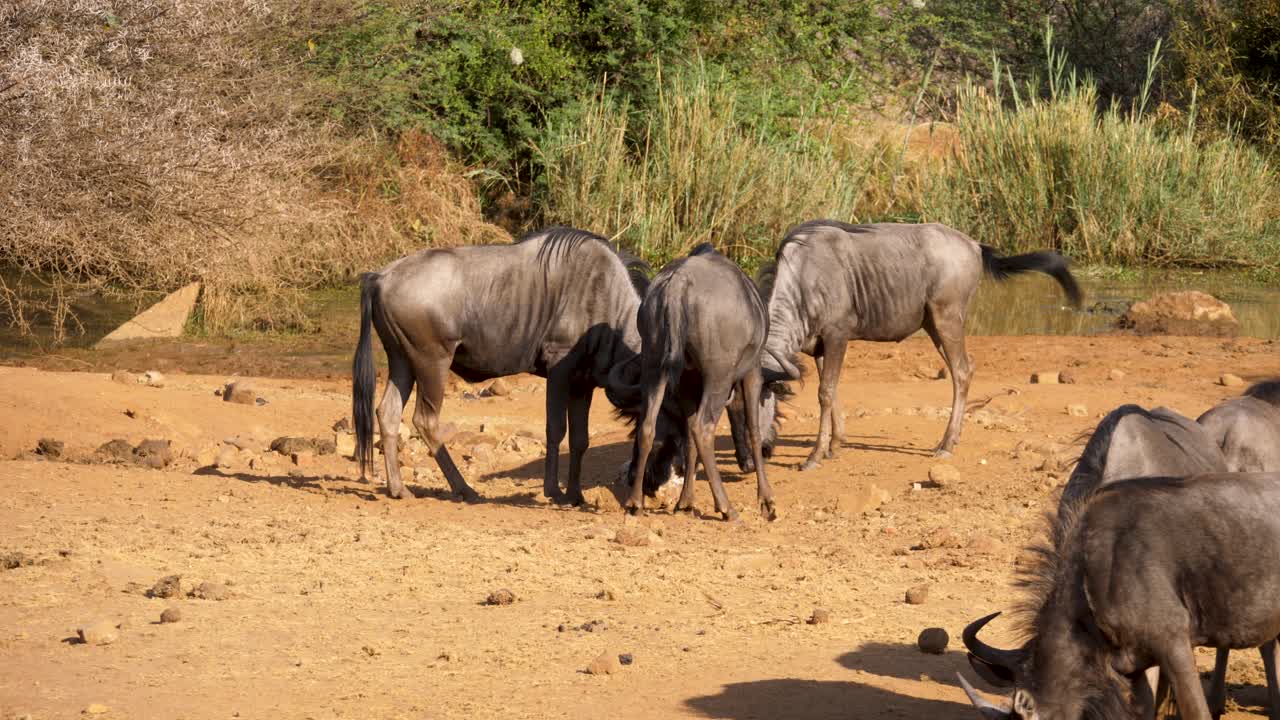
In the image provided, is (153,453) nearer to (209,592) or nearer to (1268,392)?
(209,592)

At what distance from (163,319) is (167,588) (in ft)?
28.8

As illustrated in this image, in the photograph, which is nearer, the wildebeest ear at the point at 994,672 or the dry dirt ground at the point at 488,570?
the wildebeest ear at the point at 994,672

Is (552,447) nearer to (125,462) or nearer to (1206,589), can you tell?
(125,462)

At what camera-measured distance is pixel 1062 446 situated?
9.63 meters

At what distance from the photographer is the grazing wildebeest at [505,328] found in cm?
878

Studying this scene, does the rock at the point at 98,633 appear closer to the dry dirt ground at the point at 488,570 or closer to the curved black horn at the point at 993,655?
the dry dirt ground at the point at 488,570

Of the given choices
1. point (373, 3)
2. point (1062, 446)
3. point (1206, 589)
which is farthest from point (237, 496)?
point (373, 3)

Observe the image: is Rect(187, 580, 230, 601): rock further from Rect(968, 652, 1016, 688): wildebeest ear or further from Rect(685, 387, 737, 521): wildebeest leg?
Answer: Rect(968, 652, 1016, 688): wildebeest ear

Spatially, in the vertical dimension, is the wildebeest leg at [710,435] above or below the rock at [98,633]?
above

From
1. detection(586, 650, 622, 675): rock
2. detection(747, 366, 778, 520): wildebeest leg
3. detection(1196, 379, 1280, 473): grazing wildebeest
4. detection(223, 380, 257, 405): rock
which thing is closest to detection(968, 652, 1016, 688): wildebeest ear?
detection(586, 650, 622, 675): rock

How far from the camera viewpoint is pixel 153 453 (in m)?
9.67

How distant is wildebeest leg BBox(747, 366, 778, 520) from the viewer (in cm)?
834

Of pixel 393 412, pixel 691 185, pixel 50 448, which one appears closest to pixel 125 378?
pixel 50 448

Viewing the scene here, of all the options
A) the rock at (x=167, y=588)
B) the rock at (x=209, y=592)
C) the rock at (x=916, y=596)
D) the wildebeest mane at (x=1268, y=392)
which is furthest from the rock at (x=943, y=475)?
the rock at (x=167, y=588)
